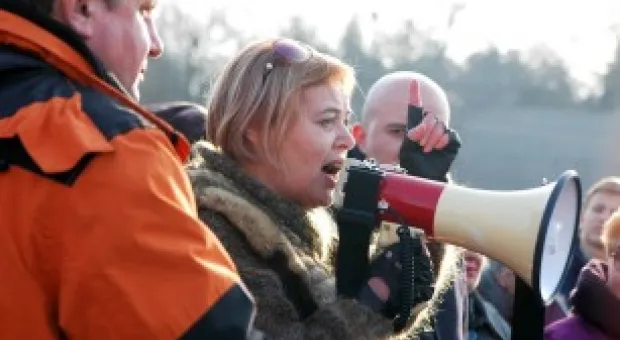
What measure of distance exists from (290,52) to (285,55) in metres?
0.02

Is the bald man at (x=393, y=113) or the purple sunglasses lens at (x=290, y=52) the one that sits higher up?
the purple sunglasses lens at (x=290, y=52)

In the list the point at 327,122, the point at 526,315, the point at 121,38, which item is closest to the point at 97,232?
the point at 121,38

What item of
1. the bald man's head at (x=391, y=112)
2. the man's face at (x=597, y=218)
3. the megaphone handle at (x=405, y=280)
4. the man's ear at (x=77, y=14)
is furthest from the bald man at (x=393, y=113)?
the man's face at (x=597, y=218)

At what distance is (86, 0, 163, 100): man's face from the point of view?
2.12 m

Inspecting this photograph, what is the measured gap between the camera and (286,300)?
2.60 meters

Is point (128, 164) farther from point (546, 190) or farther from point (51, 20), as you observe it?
point (546, 190)

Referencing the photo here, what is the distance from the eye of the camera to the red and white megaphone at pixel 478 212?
267 cm

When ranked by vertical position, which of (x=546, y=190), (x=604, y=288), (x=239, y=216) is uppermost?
(x=546, y=190)

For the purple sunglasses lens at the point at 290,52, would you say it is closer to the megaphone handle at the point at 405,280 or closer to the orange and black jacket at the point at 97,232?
the megaphone handle at the point at 405,280

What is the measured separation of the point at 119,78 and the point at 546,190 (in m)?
1.11

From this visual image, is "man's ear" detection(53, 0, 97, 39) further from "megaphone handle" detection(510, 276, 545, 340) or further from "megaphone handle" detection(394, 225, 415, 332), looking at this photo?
"megaphone handle" detection(510, 276, 545, 340)

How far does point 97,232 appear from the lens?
183 cm

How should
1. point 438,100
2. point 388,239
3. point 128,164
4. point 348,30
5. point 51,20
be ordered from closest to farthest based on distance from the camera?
1. point 128,164
2. point 51,20
3. point 388,239
4. point 438,100
5. point 348,30

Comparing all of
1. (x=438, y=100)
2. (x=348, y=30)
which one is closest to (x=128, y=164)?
(x=438, y=100)
